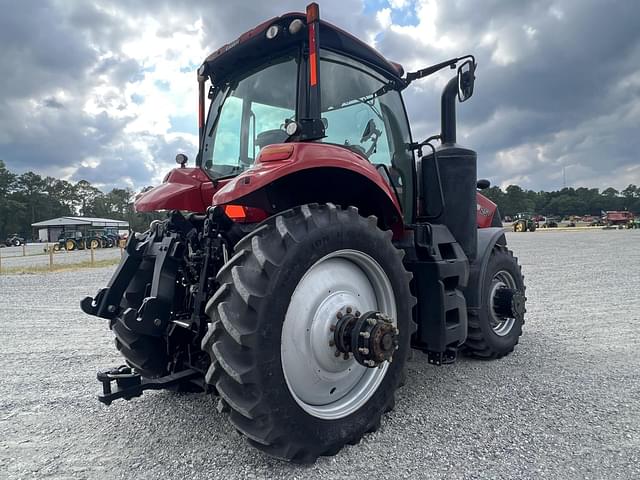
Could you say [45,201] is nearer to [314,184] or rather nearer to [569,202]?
[314,184]

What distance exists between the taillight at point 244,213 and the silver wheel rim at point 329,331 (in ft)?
2.11

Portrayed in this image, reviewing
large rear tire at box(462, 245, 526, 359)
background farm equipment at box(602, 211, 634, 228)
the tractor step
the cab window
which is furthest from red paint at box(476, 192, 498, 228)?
background farm equipment at box(602, 211, 634, 228)

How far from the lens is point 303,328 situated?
2.34 meters

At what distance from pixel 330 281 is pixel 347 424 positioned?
0.83 metres

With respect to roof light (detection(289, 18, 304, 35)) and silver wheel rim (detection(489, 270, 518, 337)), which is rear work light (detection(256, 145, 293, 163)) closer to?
roof light (detection(289, 18, 304, 35))

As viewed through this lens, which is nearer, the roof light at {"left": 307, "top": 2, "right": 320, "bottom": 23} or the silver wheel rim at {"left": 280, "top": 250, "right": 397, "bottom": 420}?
the silver wheel rim at {"left": 280, "top": 250, "right": 397, "bottom": 420}

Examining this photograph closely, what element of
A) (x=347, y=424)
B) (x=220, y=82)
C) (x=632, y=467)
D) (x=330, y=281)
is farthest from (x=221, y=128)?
(x=632, y=467)

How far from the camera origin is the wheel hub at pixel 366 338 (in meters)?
2.28

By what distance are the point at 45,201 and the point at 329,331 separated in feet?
301

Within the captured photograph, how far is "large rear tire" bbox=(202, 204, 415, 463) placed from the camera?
6.59 ft

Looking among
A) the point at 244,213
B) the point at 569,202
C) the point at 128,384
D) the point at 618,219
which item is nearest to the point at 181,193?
the point at 244,213

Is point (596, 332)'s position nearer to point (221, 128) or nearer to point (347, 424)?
point (347, 424)

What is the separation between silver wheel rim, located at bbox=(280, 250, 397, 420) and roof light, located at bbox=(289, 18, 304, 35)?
1438 millimetres

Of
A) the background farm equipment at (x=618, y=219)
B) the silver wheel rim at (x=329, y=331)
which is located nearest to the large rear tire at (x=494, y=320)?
the silver wheel rim at (x=329, y=331)
